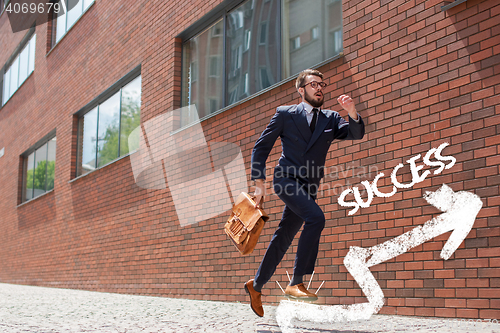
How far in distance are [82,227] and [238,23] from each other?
20.2 ft

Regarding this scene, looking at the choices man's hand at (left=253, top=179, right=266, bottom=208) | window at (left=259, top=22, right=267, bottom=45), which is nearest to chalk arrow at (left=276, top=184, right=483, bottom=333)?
man's hand at (left=253, top=179, right=266, bottom=208)

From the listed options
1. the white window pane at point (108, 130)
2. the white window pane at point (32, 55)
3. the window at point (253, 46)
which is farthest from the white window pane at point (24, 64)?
the window at point (253, 46)

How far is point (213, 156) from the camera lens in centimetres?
770

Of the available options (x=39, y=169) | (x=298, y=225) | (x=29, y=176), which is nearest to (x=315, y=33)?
(x=298, y=225)

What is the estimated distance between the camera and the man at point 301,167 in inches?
158

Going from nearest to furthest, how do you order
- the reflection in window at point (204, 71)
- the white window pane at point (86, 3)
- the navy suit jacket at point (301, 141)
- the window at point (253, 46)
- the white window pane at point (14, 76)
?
the navy suit jacket at point (301, 141) < the window at point (253, 46) < the reflection in window at point (204, 71) < the white window pane at point (86, 3) < the white window pane at point (14, 76)

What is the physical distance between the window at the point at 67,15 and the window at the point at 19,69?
1.96 meters

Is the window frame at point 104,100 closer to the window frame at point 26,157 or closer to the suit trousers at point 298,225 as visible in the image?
the window frame at point 26,157

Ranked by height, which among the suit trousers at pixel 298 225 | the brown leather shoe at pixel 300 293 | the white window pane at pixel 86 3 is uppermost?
the white window pane at pixel 86 3

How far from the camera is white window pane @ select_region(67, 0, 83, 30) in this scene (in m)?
13.1

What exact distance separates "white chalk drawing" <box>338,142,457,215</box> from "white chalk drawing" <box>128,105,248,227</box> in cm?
193

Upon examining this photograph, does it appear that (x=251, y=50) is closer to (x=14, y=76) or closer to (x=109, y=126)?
(x=109, y=126)

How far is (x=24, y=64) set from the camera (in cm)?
1722

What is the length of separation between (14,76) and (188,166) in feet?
41.8
